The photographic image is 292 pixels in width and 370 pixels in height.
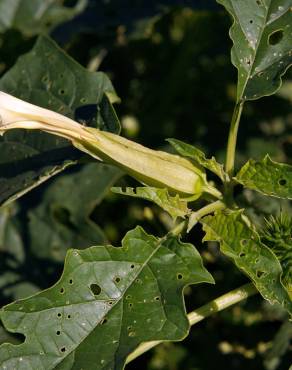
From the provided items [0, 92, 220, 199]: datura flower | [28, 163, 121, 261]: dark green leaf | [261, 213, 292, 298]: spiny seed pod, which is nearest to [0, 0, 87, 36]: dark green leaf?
[28, 163, 121, 261]: dark green leaf

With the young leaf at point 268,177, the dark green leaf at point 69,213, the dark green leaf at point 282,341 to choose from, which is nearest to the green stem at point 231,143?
the young leaf at point 268,177

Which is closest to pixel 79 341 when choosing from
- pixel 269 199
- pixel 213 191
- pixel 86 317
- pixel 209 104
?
pixel 86 317

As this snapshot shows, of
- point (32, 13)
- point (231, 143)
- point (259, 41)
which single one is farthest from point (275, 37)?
point (32, 13)

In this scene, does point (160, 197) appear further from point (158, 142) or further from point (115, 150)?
point (158, 142)

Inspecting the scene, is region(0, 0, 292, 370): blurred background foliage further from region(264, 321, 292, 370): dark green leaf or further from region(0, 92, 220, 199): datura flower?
region(0, 92, 220, 199): datura flower

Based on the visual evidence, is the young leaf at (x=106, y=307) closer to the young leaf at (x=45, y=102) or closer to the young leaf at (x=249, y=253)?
the young leaf at (x=249, y=253)

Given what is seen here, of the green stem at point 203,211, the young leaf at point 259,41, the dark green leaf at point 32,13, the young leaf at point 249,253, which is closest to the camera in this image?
the young leaf at point 249,253
